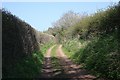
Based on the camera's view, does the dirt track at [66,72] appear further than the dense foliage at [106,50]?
Yes

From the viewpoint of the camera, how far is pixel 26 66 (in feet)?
51.9

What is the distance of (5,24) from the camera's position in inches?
533

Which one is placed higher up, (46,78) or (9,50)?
(9,50)

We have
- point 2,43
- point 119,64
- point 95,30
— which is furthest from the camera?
point 95,30

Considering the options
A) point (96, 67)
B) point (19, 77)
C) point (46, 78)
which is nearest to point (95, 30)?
point (96, 67)

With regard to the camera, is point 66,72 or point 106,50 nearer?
point 106,50

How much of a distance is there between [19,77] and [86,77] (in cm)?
373

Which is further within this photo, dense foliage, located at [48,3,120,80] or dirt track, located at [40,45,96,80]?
dirt track, located at [40,45,96,80]

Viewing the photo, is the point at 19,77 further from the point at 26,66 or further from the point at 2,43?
the point at 26,66

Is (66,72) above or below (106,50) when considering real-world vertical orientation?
below

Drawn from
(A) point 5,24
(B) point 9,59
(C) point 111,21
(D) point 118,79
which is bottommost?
(D) point 118,79

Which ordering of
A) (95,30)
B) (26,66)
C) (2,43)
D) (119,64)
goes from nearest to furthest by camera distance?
(2,43) < (119,64) < (26,66) < (95,30)

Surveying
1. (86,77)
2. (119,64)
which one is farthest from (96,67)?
(119,64)

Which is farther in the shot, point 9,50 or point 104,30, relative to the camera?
point 104,30
